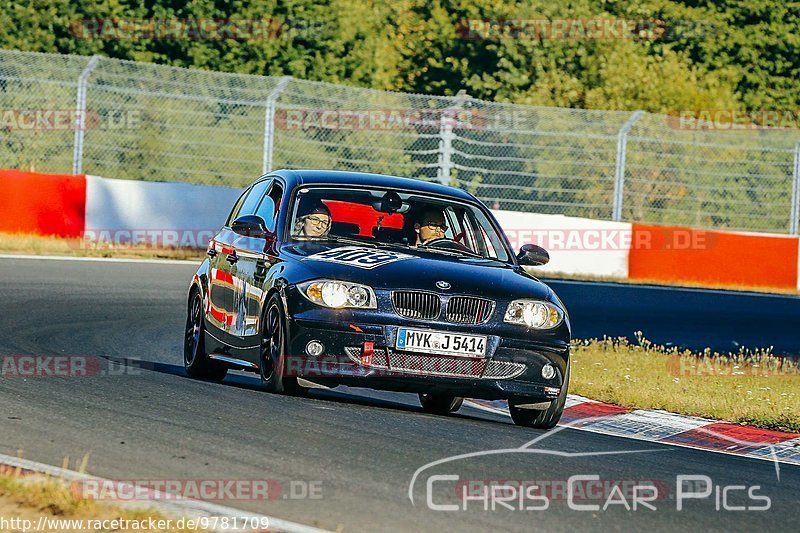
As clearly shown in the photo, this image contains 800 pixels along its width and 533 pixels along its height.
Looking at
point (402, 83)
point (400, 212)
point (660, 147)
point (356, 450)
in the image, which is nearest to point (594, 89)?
point (402, 83)

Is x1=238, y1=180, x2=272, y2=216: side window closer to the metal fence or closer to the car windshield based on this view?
the car windshield

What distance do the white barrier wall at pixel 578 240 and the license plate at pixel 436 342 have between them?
15.9 meters

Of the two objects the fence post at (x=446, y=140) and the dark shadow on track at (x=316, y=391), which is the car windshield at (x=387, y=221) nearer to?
the dark shadow on track at (x=316, y=391)

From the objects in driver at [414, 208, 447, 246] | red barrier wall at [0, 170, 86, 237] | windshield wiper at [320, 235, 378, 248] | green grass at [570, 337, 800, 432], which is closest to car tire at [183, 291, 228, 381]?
windshield wiper at [320, 235, 378, 248]

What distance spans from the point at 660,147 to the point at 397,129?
4.28 meters

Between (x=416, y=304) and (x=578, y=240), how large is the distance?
1631cm

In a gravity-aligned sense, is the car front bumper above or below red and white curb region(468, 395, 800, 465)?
above

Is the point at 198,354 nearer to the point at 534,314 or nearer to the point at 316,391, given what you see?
the point at 316,391

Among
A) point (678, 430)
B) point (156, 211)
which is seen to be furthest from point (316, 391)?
point (156, 211)

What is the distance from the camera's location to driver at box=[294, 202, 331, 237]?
10258mm

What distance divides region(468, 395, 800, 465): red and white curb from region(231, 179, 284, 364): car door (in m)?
1.97

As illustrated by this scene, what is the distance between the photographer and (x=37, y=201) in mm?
22266

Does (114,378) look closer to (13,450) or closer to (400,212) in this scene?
(400,212)

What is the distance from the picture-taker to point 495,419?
10523 millimetres
